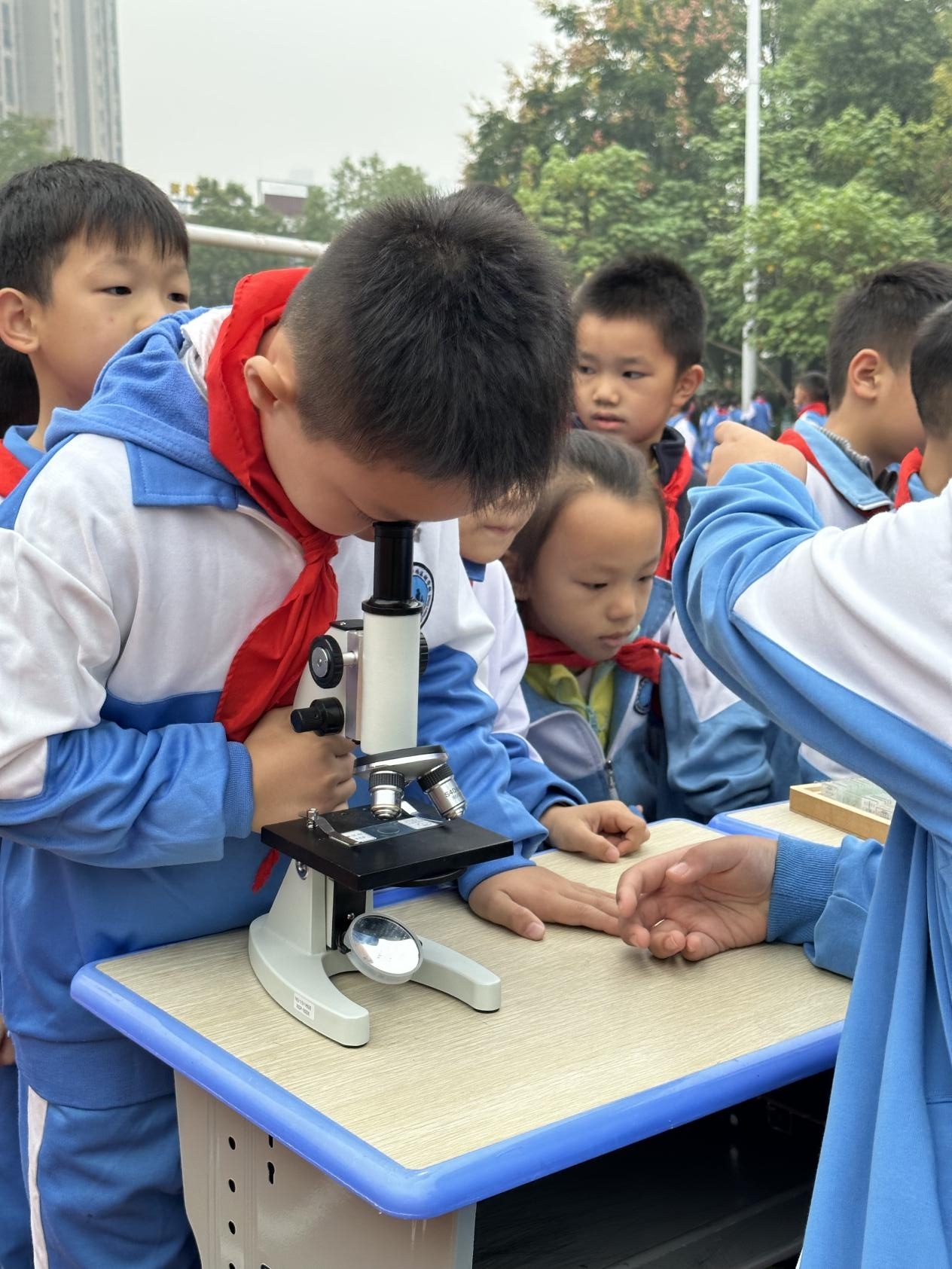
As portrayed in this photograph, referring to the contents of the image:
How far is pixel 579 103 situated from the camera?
87.0 ft

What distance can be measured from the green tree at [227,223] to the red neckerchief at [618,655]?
399 inches

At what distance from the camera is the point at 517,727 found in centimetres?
169

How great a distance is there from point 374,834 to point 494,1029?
0.20m

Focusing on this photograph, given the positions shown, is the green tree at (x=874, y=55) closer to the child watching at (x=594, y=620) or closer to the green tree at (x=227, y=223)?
the green tree at (x=227, y=223)

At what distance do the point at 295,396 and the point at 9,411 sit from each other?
1315mm

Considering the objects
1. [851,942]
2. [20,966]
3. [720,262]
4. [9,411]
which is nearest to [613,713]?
[851,942]

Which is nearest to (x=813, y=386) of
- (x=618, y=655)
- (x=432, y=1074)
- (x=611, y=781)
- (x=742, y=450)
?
(x=618, y=655)

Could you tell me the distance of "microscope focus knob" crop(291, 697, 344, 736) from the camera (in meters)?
1.10

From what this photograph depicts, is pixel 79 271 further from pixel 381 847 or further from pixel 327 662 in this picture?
pixel 381 847

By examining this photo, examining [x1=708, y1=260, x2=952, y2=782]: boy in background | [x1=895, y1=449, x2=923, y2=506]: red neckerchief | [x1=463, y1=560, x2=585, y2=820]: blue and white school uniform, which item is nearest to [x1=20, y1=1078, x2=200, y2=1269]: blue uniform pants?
[x1=463, y1=560, x2=585, y2=820]: blue and white school uniform

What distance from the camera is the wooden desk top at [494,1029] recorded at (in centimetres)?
93

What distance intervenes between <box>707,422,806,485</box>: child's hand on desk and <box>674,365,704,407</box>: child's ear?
1357 mm

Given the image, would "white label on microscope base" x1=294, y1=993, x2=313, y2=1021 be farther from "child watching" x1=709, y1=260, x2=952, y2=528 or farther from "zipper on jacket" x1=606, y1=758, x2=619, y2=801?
"child watching" x1=709, y1=260, x2=952, y2=528

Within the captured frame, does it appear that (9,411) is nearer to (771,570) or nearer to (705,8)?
(771,570)
